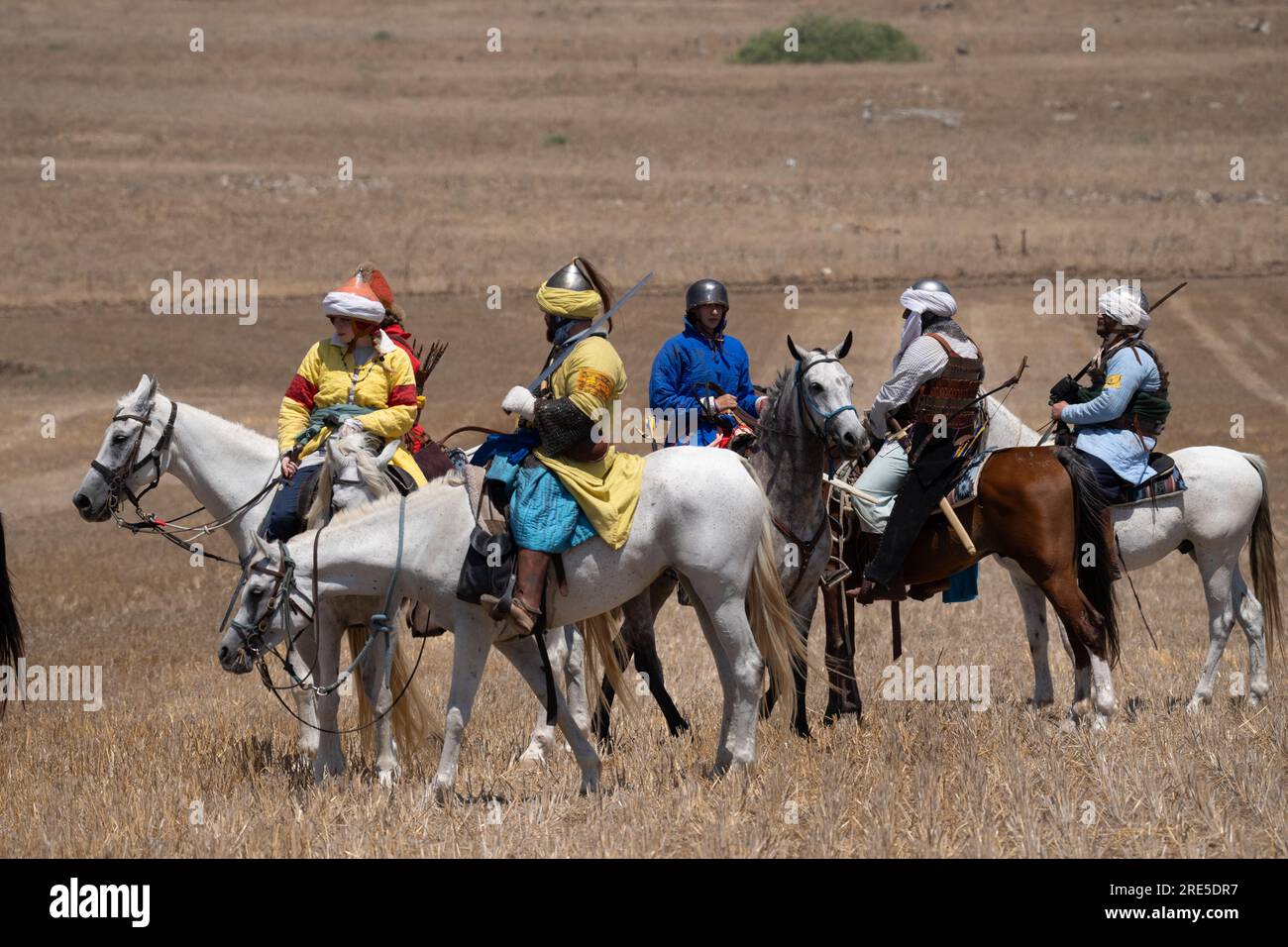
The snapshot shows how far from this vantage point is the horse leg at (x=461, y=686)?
7570 millimetres

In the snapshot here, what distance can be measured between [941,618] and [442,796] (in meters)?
7.67

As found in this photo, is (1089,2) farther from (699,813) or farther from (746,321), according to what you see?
(699,813)

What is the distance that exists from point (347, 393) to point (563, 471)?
6.76 ft

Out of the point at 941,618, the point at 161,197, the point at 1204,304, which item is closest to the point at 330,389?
the point at 941,618

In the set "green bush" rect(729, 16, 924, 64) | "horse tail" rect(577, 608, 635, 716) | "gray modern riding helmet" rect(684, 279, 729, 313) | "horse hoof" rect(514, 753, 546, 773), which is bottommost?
"horse hoof" rect(514, 753, 546, 773)

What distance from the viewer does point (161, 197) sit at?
50.2m

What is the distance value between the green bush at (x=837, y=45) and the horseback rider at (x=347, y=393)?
273 feet

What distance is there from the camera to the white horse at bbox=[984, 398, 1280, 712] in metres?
9.91

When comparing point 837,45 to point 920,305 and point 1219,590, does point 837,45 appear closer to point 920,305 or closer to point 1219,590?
point 1219,590

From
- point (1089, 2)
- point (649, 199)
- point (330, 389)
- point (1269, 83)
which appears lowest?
point (330, 389)

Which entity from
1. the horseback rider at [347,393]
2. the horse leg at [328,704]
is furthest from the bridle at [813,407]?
the horse leg at [328,704]

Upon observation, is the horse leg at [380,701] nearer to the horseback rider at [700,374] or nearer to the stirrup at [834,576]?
the horseback rider at [700,374]

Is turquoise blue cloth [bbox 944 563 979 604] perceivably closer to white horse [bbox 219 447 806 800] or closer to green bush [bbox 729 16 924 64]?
white horse [bbox 219 447 806 800]

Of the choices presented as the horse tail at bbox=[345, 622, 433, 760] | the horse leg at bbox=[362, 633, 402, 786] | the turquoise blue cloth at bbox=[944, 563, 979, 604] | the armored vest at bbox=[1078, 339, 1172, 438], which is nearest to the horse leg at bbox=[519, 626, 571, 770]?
the horse tail at bbox=[345, 622, 433, 760]
